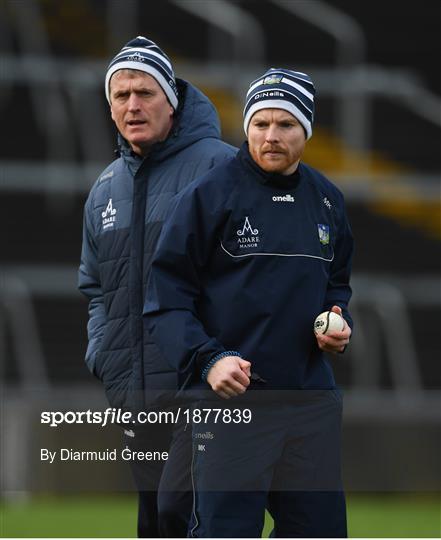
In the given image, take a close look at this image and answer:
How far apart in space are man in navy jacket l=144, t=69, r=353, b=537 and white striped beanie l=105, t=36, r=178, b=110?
70 centimetres

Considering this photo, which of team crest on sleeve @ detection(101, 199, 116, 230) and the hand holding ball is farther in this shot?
team crest on sleeve @ detection(101, 199, 116, 230)

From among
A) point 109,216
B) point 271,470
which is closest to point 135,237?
point 109,216

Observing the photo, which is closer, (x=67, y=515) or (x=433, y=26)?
(x=67, y=515)

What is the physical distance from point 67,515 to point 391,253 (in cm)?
529

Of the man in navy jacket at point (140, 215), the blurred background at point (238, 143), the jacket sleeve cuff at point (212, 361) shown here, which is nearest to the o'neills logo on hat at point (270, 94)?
the man in navy jacket at point (140, 215)

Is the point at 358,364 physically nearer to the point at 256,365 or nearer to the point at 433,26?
the point at 433,26

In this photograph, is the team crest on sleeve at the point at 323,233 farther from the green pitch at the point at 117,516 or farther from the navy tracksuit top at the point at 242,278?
the green pitch at the point at 117,516

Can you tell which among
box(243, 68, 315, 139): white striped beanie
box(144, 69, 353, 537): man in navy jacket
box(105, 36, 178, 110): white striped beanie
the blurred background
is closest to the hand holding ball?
box(144, 69, 353, 537): man in navy jacket

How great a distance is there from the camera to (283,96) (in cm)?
481

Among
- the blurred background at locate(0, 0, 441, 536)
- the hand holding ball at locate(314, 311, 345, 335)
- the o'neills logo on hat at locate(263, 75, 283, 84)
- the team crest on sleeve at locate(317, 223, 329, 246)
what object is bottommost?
the hand holding ball at locate(314, 311, 345, 335)

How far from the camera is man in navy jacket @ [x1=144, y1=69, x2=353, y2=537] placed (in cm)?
466

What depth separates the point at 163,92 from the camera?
542cm

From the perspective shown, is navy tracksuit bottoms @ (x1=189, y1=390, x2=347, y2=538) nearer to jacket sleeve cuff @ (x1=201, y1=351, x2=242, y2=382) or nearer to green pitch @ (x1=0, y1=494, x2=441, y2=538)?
jacket sleeve cuff @ (x1=201, y1=351, x2=242, y2=382)

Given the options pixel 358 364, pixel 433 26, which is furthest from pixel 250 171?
pixel 433 26
